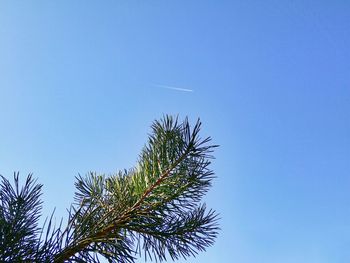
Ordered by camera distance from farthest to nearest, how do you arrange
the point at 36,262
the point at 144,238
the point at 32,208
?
the point at 144,238 → the point at 32,208 → the point at 36,262

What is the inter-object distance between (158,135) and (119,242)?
0.76 meters

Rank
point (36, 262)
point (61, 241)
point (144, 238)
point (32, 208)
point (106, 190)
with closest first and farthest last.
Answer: point (36, 262) → point (61, 241) → point (32, 208) → point (144, 238) → point (106, 190)

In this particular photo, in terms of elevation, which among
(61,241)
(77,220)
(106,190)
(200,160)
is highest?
(200,160)

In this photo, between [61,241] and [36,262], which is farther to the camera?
[61,241]

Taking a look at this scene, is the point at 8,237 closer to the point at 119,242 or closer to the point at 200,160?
the point at 119,242

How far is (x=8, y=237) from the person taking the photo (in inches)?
67.9

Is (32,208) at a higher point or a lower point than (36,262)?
higher

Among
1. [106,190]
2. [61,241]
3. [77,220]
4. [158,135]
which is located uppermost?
[158,135]

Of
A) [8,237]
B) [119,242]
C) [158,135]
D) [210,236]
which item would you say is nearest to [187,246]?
[210,236]

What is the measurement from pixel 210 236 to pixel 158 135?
0.76 m

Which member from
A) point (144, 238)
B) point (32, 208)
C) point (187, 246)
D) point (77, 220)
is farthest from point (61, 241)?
point (187, 246)

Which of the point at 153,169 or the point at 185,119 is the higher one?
the point at 185,119

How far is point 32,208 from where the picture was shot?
7.19 ft

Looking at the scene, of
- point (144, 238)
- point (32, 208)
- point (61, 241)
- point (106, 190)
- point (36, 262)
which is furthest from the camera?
point (106, 190)
